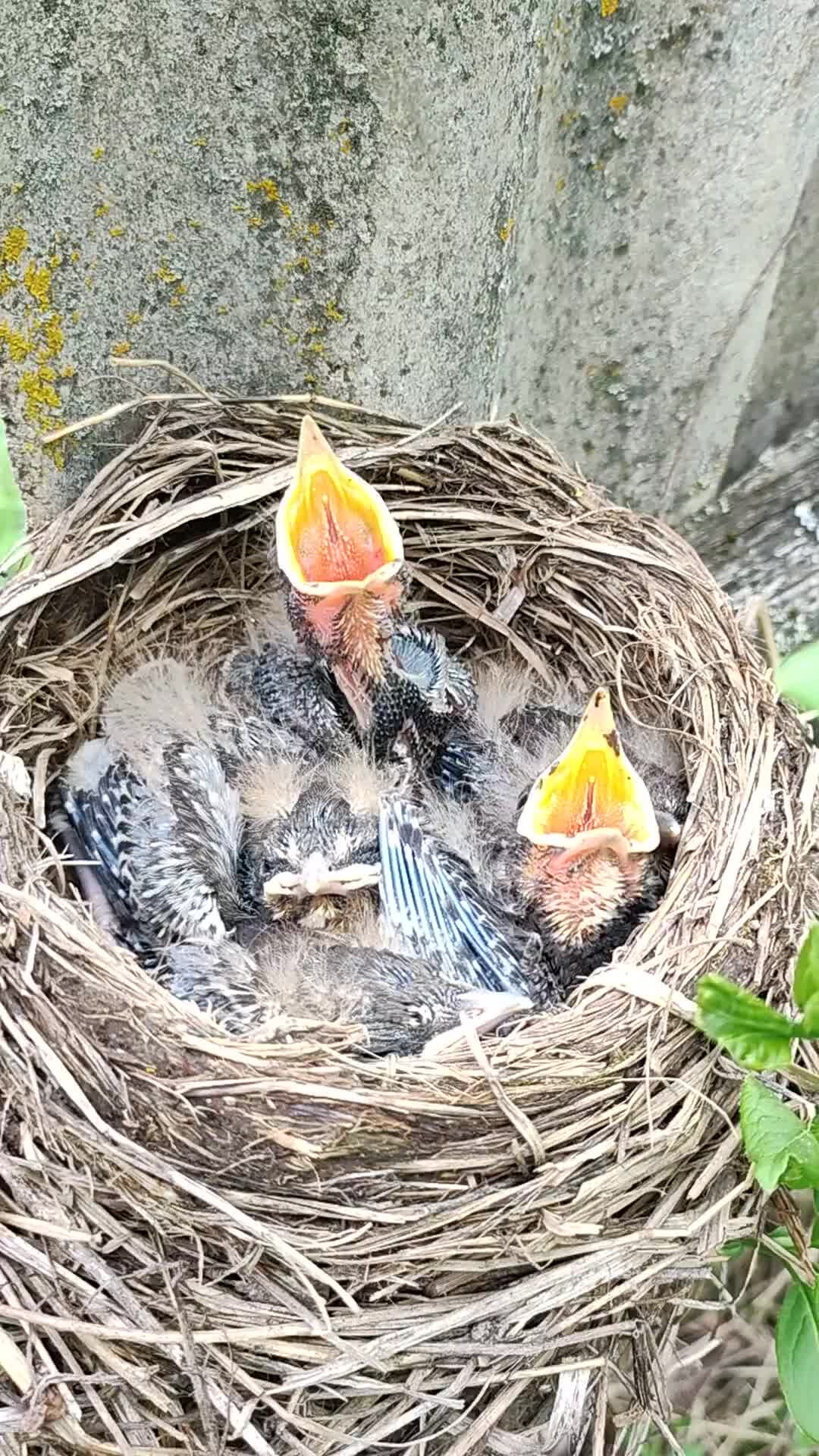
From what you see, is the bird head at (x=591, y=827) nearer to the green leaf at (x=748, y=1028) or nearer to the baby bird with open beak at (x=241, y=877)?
the baby bird with open beak at (x=241, y=877)

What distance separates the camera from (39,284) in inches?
38.9

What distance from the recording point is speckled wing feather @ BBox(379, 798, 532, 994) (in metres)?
1.05

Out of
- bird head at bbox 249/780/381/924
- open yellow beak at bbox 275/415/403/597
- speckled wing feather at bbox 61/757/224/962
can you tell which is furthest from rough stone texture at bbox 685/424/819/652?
speckled wing feather at bbox 61/757/224/962

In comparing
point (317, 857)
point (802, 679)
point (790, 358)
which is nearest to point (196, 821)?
A: point (317, 857)

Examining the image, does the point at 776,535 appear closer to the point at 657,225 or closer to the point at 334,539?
the point at 657,225

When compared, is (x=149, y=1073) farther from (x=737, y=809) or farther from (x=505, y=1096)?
(x=737, y=809)

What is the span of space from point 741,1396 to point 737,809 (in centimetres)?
87

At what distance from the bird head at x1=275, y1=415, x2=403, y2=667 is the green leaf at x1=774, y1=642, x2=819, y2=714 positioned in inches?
14.5

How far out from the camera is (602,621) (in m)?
1.21

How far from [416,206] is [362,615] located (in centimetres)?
38

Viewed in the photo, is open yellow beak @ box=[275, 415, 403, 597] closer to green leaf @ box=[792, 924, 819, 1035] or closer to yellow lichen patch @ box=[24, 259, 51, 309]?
yellow lichen patch @ box=[24, 259, 51, 309]

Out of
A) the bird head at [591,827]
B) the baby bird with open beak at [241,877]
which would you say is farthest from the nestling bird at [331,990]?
the bird head at [591,827]

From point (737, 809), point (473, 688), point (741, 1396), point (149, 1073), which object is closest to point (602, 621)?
point (473, 688)

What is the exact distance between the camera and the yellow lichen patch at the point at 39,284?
0.98 m
